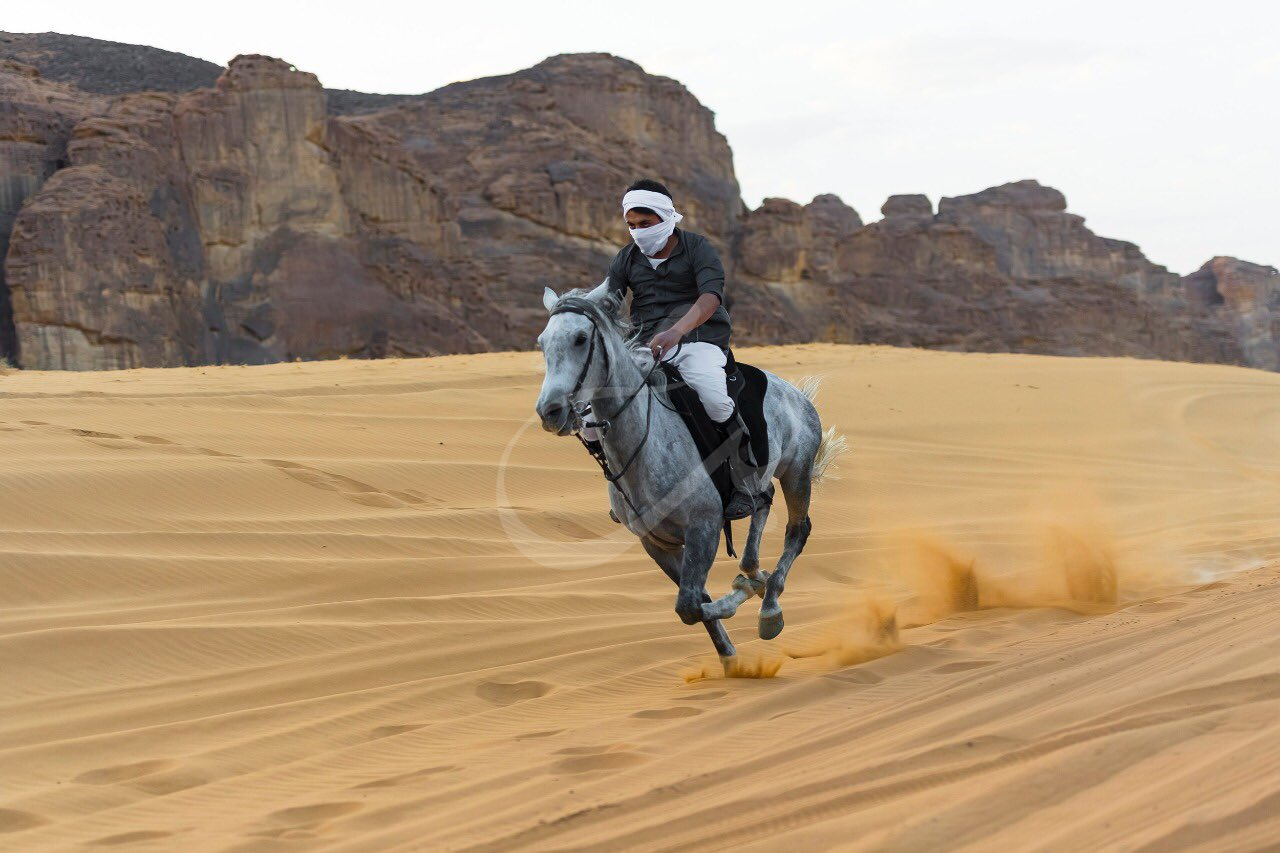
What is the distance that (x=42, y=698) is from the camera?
6.50m

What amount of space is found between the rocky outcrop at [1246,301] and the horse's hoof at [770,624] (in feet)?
331

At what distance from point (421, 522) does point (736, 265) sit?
5962 centimetres

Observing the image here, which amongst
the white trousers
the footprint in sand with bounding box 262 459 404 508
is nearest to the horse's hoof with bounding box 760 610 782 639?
the white trousers

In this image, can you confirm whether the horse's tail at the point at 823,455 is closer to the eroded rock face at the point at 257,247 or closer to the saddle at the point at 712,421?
the saddle at the point at 712,421

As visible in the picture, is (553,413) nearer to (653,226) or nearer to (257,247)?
(653,226)

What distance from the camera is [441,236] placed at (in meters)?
52.0

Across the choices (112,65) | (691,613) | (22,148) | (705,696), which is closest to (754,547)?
(691,613)

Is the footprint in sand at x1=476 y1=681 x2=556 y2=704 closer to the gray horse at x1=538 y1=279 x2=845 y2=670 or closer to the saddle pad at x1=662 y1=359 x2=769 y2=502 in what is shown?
the gray horse at x1=538 y1=279 x2=845 y2=670

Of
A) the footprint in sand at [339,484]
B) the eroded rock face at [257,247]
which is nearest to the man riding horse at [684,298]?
the footprint in sand at [339,484]

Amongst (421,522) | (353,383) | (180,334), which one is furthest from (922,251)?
(421,522)

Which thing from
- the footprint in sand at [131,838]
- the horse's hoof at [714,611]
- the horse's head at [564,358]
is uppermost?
the horse's head at [564,358]

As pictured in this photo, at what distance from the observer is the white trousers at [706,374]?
7.02 m

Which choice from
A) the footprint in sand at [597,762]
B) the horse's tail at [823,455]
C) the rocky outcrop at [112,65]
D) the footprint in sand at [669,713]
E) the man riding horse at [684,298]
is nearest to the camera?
the footprint in sand at [597,762]

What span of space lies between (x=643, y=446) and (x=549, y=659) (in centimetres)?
160
